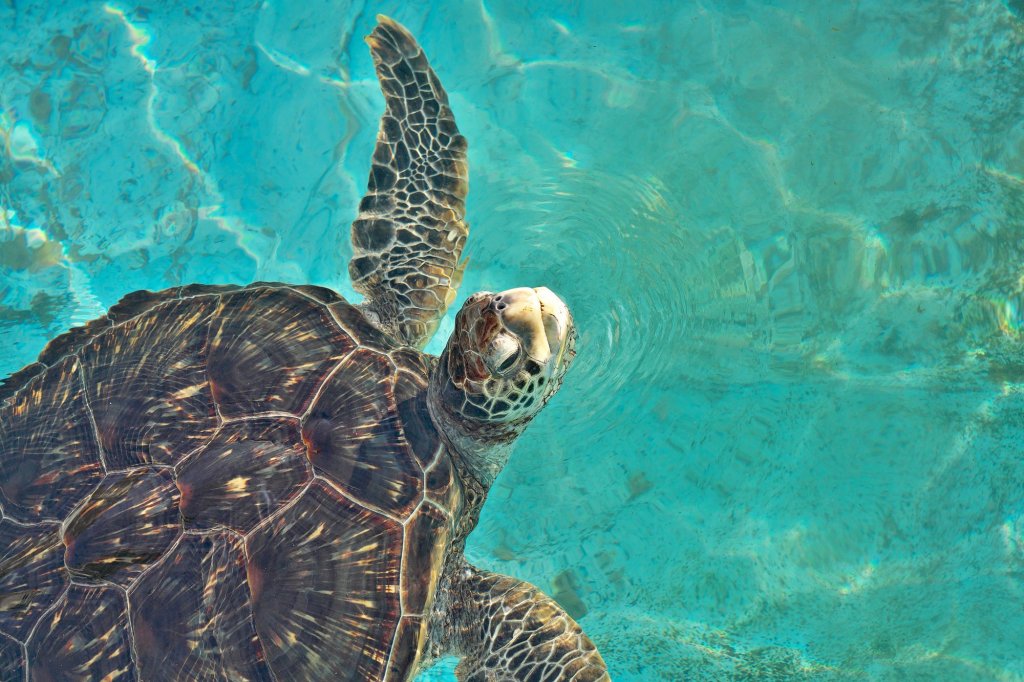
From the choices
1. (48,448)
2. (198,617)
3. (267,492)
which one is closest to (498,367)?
(267,492)

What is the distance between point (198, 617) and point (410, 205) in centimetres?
230

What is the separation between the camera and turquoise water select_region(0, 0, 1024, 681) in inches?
150

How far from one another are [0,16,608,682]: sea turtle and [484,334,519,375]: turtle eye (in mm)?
11

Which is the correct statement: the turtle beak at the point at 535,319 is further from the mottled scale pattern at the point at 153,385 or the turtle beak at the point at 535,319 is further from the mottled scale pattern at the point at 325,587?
the mottled scale pattern at the point at 153,385

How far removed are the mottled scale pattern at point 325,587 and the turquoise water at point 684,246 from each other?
1503mm

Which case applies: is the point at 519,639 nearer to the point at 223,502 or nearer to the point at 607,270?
the point at 223,502

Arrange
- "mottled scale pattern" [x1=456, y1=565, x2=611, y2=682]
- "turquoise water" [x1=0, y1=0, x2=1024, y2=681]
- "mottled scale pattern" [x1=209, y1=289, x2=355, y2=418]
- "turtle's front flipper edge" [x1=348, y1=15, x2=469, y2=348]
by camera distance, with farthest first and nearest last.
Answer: "turquoise water" [x1=0, y1=0, x2=1024, y2=681]
"turtle's front flipper edge" [x1=348, y1=15, x2=469, y2=348]
"mottled scale pattern" [x1=456, y1=565, x2=611, y2=682]
"mottled scale pattern" [x1=209, y1=289, x2=355, y2=418]

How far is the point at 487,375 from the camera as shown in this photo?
2727 mm

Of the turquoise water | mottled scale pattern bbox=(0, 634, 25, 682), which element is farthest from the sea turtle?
the turquoise water

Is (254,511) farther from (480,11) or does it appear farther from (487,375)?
(480,11)

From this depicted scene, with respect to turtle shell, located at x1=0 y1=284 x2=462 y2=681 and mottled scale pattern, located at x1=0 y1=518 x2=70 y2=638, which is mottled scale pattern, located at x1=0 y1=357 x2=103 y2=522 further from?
mottled scale pattern, located at x1=0 y1=518 x2=70 y2=638

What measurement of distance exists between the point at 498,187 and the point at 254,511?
2588mm

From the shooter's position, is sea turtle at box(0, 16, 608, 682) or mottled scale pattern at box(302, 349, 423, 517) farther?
mottled scale pattern at box(302, 349, 423, 517)

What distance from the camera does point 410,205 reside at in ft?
12.2
